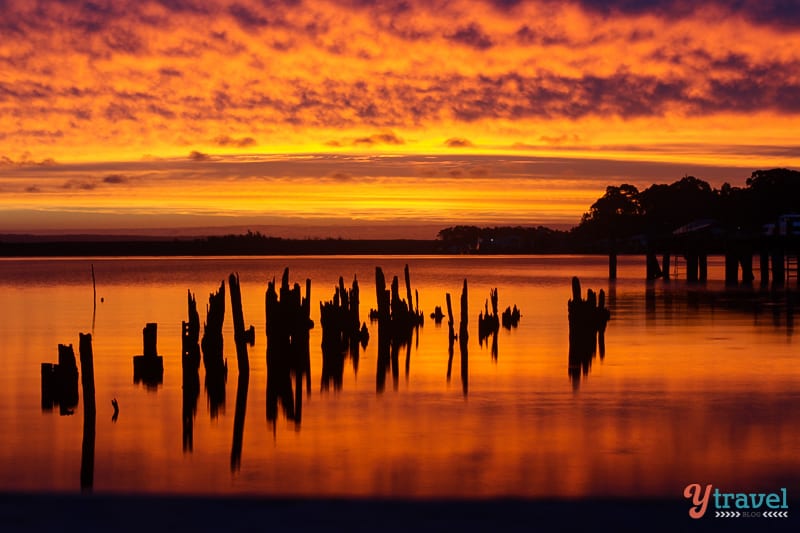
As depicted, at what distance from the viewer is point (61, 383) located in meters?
→ 23.8

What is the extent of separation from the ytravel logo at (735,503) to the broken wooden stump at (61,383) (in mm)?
13028

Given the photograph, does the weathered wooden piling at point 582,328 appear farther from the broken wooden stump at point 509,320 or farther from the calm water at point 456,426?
the broken wooden stump at point 509,320

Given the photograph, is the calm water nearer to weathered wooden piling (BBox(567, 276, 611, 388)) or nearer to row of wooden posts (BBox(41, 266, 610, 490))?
row of wooden posts (BBox(41, 266, 610, 490))

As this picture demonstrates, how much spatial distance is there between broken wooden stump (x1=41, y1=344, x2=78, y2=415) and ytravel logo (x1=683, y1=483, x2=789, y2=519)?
13.0 meters

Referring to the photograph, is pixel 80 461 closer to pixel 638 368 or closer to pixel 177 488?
pixel 177 488

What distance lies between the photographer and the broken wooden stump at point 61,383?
77.0ft

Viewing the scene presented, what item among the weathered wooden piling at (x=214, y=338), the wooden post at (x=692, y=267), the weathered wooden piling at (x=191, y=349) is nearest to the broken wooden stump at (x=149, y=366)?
the weathered wooden piling at (x=191, y=349)

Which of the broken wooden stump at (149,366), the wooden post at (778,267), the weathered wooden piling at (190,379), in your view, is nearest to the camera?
the weathered wooden piling at (190,379)

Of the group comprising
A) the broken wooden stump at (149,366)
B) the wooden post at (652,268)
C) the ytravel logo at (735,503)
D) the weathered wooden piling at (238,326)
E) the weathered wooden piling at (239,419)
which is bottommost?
the ytravel logo at (735,503)

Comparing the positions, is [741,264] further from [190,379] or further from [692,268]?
[190,379]

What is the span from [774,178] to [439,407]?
149 metres

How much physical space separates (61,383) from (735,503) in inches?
561

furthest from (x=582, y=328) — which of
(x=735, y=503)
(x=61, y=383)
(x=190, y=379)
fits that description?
(x=735, y=503)

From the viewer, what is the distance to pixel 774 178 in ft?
534
